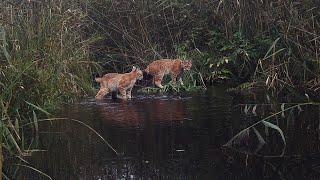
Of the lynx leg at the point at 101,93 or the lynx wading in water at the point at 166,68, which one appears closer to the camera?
the lynx leg at the point at 101,93

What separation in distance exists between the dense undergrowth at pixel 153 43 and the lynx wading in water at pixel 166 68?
19 centimetres

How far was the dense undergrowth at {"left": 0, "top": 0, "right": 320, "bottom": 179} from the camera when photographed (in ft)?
23.0

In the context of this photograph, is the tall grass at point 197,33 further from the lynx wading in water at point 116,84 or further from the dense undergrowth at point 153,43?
the lynx wading in water at point 116,84

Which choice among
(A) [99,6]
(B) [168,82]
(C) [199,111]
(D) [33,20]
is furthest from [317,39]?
(A) [99,6]

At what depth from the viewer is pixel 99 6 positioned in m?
11.1

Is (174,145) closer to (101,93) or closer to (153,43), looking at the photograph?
(101,93)

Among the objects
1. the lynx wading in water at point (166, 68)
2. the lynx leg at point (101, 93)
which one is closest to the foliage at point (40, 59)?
the lynx leg at point (101, 93)

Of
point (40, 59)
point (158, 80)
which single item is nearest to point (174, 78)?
point (158, 80)

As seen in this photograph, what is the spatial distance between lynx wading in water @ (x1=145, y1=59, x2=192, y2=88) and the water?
1892 mm

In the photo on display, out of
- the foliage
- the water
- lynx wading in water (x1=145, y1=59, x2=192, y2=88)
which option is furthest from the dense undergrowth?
the water

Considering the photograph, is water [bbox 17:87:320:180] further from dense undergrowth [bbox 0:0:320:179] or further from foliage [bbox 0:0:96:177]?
dense undergrowth [bbox 0:0:320:179]

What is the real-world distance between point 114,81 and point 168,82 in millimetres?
1360

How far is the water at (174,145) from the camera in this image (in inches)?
186

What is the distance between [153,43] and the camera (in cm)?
1081
